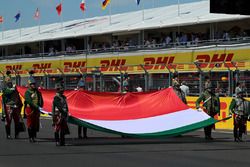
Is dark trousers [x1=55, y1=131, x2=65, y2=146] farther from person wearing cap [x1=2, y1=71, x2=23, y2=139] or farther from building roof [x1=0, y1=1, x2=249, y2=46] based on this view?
building roof [x1=0, y1=1, x2=249, y2=46]

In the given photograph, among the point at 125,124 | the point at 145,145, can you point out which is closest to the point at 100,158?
the point at 145,145

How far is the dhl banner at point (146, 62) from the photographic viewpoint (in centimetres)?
2488

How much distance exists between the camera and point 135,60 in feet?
121

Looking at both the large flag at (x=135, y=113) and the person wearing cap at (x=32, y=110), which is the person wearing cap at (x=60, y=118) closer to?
the large flag at (x=135, y=113)

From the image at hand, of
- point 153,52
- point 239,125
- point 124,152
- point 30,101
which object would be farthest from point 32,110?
point 153,52

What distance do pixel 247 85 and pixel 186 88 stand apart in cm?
254

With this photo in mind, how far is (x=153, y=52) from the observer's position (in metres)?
36.1

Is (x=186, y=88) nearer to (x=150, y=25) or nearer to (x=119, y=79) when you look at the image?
(x=119, y=79)

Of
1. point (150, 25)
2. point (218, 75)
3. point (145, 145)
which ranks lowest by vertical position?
point (145, 145)

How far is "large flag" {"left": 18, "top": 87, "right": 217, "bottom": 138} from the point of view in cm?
1652

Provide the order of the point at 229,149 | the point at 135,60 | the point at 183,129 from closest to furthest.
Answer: the point at 229,149
the point at 183,129
the point at 135,60

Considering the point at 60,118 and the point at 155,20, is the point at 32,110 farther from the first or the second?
the point at 155,20

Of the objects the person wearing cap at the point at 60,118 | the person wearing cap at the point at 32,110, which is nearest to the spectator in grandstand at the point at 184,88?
the person wearing cap at the point at 32,110

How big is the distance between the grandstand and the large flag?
588cm
